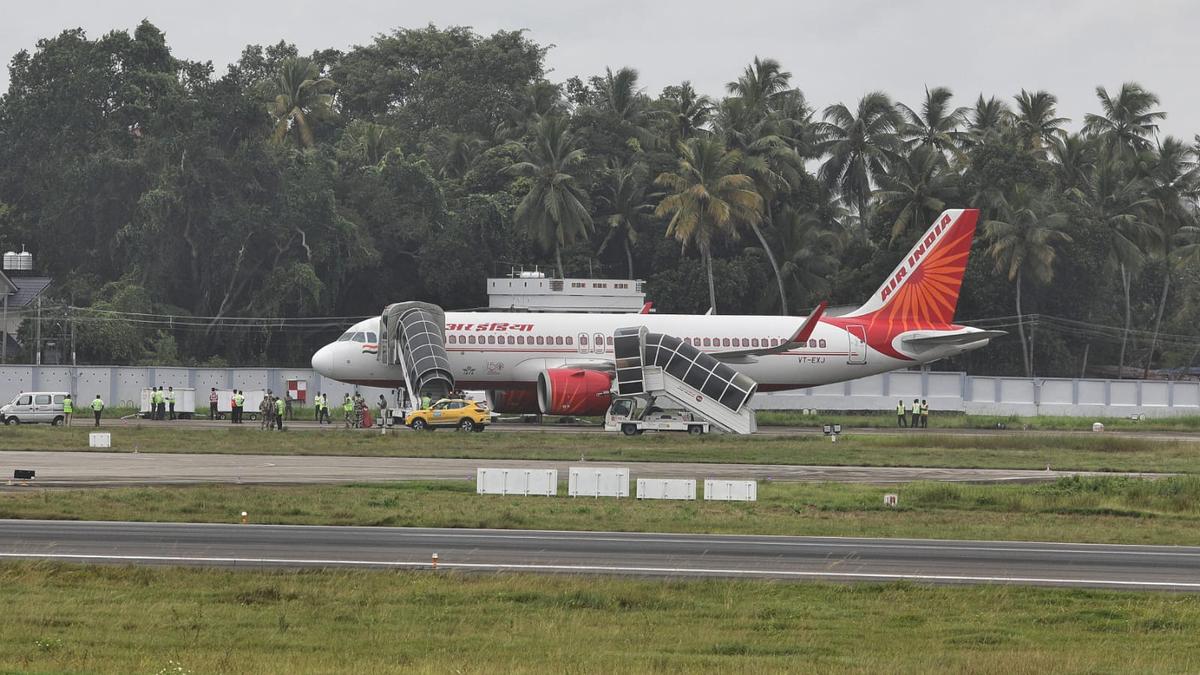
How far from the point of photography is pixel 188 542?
97.9 ft

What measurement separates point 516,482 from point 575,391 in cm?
2782

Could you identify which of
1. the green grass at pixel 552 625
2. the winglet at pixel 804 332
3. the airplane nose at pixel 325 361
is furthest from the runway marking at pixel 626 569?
the winglet at pixel 804 332

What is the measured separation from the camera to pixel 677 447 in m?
59.2

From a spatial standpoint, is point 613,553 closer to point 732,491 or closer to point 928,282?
point 732,491

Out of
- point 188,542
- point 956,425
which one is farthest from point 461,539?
point 956,425

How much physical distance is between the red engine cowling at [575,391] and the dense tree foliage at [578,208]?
36744 millimetres

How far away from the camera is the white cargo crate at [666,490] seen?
133 feet

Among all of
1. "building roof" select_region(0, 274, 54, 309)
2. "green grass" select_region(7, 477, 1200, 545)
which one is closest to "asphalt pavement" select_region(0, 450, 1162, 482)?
"green grass" select_region(7, 477, 1200, 545)

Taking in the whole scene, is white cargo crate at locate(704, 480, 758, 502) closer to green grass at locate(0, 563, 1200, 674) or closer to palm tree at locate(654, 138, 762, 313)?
green grass at locate(0, 563, 1200, 674)

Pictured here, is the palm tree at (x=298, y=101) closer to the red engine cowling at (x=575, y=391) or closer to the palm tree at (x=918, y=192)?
the palm tree at (x=918, y=192)

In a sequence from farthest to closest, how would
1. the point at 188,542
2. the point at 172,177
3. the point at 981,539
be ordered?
the point at 172,177, the point at 981,539, the point at 188,542

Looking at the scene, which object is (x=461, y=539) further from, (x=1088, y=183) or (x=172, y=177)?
(x=1088, y=183)

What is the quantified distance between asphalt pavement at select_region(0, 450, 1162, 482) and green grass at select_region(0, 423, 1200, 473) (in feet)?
5.67

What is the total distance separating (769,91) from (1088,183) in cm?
2842
